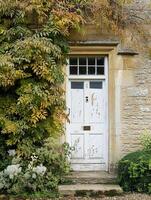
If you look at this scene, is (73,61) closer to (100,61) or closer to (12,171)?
(100,61)

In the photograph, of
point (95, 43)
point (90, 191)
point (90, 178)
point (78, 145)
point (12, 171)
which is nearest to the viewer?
point (12, 171)

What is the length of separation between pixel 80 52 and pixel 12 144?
280 cm

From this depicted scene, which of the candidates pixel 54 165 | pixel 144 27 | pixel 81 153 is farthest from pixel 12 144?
pixel 144 27

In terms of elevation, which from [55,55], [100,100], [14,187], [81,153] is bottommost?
[14,187]

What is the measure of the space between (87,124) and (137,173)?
7.13ft

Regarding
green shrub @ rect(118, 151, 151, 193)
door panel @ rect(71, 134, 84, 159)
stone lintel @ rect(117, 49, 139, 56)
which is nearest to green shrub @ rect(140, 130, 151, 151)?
green shrub @ rect(118, 151, 151, 193)

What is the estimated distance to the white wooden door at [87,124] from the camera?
406 inches

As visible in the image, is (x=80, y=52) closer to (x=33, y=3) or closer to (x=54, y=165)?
(x=33, y=3)

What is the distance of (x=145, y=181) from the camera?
28.5 feet

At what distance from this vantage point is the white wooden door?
10.3m

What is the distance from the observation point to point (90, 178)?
9.68 m

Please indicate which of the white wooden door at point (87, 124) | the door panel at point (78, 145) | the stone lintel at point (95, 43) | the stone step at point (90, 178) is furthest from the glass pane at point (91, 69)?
the stone step at point (90, 178)

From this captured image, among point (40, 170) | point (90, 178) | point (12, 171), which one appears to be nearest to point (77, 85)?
point (90, 178)

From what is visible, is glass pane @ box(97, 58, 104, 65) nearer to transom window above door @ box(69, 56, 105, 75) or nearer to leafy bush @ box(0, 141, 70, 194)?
transom window above door @ box(69, 56, 105, 75)
